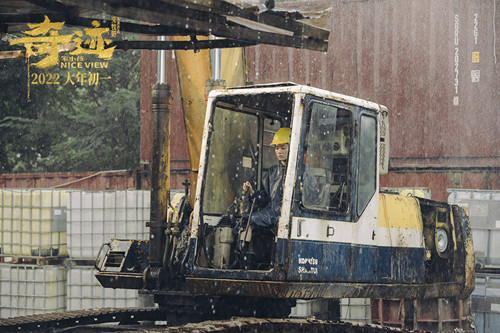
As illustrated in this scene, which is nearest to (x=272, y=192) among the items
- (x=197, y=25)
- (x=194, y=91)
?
(x=194, y=91)

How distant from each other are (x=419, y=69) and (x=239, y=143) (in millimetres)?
8137

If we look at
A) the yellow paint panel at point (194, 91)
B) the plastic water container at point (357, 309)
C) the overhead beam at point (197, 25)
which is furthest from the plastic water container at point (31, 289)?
the overhead beam at point (197, 25)

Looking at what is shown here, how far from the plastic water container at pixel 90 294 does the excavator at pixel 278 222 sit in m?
4.05

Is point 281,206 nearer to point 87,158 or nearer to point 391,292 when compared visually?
point 391,292

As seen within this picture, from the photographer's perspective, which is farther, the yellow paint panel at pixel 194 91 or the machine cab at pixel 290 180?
the yellow paint panel at pixel 194 91

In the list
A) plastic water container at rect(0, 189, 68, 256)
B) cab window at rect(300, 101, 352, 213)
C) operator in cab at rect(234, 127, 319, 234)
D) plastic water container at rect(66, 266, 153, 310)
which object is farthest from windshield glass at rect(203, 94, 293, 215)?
plastic water container at rect(0, 189, 68, 256)

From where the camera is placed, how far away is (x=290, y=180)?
17.8ft

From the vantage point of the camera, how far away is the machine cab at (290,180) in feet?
17.8

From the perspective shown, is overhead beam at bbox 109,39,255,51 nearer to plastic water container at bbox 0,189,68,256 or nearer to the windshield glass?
the windshield glass

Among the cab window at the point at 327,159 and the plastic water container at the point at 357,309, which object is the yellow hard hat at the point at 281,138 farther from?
the plastic water container at the point at 357,309

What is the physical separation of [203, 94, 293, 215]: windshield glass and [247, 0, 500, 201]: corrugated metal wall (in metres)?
6.60

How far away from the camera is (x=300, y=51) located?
14617 millimetres

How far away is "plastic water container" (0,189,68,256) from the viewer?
436 inches

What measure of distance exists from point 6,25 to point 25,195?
6200 mm
